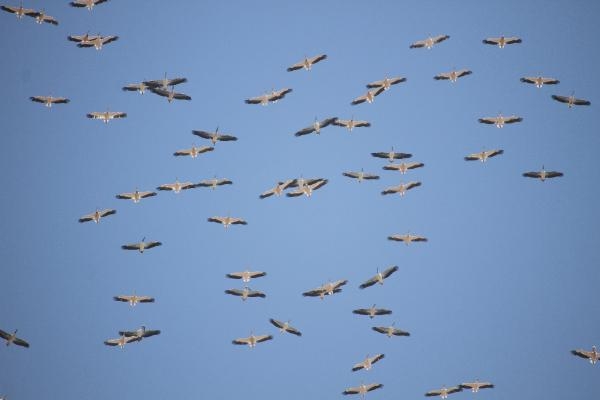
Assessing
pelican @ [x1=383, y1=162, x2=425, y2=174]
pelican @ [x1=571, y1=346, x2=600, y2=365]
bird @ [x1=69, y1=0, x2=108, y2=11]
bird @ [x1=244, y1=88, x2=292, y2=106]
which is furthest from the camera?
pelican @ [x1=383, y1=162, x2=425, y2=174]

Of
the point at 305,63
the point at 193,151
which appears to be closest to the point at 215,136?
the point at 193,151

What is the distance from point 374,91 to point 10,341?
962 inches

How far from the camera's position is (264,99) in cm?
4234

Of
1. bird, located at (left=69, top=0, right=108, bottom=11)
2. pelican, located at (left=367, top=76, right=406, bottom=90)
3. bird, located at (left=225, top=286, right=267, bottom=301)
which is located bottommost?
bird, located at (left=225, top=286, right=267, bottom=301)

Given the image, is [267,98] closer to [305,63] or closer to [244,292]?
[305,63]

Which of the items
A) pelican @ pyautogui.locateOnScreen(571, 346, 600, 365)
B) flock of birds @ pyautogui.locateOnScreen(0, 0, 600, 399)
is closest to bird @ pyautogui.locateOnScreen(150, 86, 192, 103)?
flock of birds @ pyautogui.locateOnScreen(0, 0, 600, 399)

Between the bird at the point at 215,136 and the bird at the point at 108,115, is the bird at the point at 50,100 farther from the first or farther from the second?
the bird at the point at 215,136

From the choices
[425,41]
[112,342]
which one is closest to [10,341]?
[112,342]

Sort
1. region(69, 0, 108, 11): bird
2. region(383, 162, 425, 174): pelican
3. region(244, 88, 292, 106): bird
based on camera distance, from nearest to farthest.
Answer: region(69, 0, 108, 11): bird, region(244, 88, 292, 106): bird, region(383, 162, 425, 174): pelican

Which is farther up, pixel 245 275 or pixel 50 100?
pixel 50 100

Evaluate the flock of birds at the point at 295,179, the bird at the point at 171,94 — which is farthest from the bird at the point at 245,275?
the bird at the point at 171,94

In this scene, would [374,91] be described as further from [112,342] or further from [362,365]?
[112,342]

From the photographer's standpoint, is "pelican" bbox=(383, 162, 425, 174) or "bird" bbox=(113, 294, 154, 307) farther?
"pelican" bbox=(383, 162, 425, 174)

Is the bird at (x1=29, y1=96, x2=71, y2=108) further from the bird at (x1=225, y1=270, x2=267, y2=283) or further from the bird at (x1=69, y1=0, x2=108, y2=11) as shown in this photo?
the bird at (x1=225, y1=270, x2=267, y2=283)
